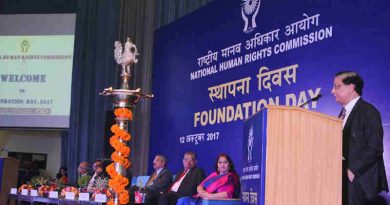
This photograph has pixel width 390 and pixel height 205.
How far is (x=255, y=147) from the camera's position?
296 centimetres

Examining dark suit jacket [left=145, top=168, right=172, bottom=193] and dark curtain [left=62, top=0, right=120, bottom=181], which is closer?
dark suit jacket [left=145, top=168, right=172, bottom=193]

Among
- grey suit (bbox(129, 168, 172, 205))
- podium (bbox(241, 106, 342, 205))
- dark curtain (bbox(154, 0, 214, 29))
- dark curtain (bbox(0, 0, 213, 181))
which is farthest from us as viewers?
dark curtain (bbox(0, 0, 213, 181))

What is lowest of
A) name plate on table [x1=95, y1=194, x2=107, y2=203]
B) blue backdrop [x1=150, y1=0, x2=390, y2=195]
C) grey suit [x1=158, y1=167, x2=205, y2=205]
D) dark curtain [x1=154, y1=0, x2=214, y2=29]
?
name plate on table [x1=95, y1=194, x2=107, y2=203]

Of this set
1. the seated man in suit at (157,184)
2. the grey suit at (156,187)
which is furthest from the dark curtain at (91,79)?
the grey suit at (156,187)

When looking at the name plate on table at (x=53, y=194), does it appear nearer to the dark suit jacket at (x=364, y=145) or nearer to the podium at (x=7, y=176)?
the podium at (x=7, y=176)

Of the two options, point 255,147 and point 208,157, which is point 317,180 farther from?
point 208,157

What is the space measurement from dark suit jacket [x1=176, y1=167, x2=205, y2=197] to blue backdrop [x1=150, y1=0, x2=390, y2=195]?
0.42 m

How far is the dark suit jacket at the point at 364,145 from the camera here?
3242mm

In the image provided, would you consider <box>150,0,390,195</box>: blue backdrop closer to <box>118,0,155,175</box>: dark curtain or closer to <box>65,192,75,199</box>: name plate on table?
<box>118,0,155,175</box>: dark curtain

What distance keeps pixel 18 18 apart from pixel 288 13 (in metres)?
6.42

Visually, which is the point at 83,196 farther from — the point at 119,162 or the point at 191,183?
the point at 191,183

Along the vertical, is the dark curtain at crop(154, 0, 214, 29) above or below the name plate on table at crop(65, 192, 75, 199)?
above

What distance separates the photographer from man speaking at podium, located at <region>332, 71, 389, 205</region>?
3234 mm

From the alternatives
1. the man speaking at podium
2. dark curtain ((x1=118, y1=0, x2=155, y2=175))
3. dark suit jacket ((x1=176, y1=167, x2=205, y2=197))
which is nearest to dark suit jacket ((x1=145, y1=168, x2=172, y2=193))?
dark suit jacket ((x1=176, y1=167, x2=205, y2=197))
